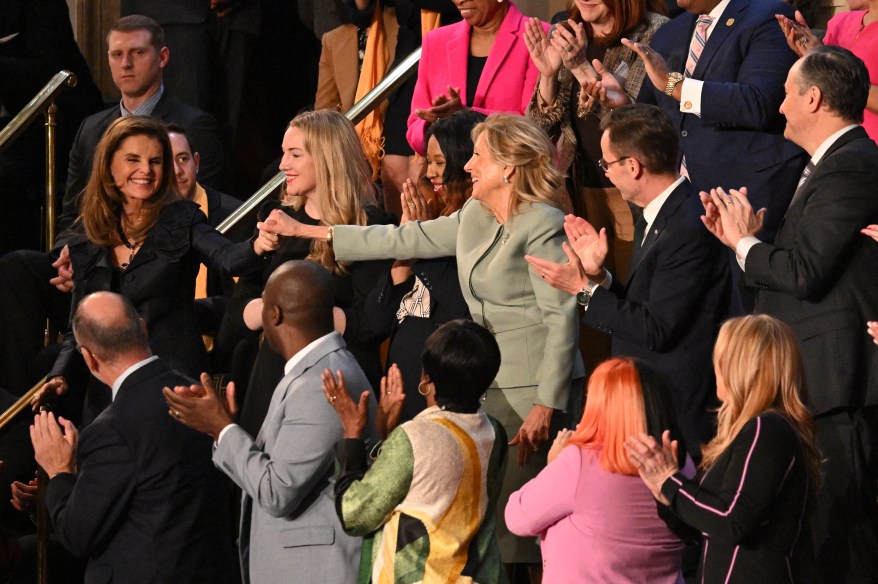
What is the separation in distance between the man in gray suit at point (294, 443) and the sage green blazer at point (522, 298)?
709 millimetres

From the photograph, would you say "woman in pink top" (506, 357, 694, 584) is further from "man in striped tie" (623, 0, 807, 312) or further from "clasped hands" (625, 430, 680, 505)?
"man in striped tie" (623, 0, 807, 312)

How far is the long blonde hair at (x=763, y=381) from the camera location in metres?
3.97

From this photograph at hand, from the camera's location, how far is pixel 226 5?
827 centimetres

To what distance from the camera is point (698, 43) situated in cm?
563

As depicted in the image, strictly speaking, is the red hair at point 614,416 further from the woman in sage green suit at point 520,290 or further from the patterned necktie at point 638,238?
the patterned necktie at point 638,238

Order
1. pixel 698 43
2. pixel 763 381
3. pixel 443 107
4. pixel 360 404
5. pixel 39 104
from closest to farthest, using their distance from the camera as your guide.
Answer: pixel 763 381 < pixel 360 404 < pixel 698 43 < pixel 443 107 < pixel 39 104

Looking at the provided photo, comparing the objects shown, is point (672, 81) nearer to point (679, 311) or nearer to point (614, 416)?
point (679, 311)

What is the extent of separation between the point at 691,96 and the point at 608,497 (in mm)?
1857

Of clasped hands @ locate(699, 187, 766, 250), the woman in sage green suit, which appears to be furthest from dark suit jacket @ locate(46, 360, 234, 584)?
clasped hands @ locate(699, 187, 766, 250)

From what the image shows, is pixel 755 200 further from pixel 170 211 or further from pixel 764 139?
A: pixel 170 211

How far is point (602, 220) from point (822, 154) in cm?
152

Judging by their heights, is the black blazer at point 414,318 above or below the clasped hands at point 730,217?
A: below

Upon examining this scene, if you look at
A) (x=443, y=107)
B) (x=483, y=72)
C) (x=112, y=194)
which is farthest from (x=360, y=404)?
(x=483, y=72)

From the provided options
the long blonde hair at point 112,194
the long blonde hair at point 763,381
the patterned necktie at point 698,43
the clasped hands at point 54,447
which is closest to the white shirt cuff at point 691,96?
the patterned necktie at point 698,43
